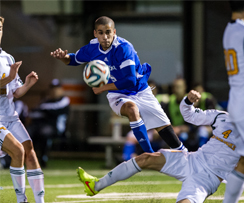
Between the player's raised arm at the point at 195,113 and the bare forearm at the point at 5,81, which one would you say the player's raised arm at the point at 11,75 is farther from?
the player's raised arm at the point at 195,113

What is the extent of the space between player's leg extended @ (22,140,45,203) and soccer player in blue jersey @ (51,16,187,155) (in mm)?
1056

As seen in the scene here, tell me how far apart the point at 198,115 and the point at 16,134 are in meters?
2.03

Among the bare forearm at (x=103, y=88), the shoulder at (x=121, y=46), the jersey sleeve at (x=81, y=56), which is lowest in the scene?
the bare forearm at (x=103, y=88)

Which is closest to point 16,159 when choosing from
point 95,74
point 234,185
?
point 95,74

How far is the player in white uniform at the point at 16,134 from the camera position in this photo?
4984 mm

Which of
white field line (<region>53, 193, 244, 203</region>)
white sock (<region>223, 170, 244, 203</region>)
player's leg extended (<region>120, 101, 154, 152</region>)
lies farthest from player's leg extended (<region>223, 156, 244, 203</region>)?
player's leg extended (<region>120, 101, 154, 152</region>)

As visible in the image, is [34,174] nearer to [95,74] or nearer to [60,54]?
[95,74]

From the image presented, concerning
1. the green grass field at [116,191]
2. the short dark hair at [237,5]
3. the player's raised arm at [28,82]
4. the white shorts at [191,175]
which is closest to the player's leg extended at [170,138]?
the green grass field at [116,191]

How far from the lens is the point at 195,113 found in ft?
16.4

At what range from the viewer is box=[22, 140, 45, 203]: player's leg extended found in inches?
204

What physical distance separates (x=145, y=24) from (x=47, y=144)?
4734 mm

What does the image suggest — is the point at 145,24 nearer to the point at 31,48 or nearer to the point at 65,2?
the point at 65,2

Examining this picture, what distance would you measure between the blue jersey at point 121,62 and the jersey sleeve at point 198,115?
943 mm

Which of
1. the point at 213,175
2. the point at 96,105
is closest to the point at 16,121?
the point at 213,175
